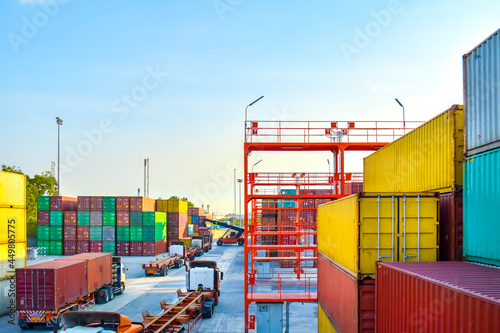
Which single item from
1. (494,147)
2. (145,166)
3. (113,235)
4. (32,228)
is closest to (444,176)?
(494,147)

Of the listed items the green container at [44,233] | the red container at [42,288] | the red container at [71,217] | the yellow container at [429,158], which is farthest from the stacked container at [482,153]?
the green container at [44,233]

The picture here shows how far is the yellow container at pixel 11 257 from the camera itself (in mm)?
20594

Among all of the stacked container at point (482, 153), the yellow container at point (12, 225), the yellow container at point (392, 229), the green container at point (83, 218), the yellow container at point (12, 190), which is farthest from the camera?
the green container at point (83, 218)

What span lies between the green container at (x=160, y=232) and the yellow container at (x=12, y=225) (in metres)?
26.4

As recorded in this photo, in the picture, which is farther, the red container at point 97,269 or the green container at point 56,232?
the green container at point 56,232

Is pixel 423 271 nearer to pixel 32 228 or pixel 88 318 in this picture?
pixel 88 318

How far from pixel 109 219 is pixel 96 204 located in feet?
7.64

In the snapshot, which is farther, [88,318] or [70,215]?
[70,215]

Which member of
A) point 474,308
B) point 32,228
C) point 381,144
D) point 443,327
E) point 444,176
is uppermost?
point 381,144

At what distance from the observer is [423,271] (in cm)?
785

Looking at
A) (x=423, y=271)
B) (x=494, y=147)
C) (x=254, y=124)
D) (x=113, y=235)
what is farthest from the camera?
(x=113, y=235)

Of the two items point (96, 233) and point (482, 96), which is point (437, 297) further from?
point (96, 233)

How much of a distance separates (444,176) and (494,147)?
2.10 meters

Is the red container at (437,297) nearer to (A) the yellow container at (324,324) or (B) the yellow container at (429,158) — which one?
(B) the yellow container at (429,158)
